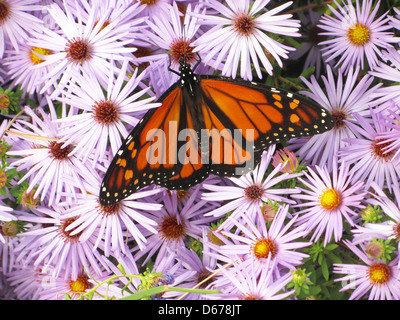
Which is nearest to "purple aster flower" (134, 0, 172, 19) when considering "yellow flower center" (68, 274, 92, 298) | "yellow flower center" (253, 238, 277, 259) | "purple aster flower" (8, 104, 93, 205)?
"purple aster flower" (8, 104, 93, 205)

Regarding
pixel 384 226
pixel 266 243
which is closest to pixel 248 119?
pixel 266 243

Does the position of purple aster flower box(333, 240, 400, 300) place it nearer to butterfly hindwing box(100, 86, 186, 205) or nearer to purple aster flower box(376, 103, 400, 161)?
purple aster flower box(376, 103, 400, 161)

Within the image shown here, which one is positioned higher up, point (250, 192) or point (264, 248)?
point (250, 192)

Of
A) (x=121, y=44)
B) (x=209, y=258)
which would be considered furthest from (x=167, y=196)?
(x=121, y=44)

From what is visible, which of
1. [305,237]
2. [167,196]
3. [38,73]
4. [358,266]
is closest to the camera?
[358,266]

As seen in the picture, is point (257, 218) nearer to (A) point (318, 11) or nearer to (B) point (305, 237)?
(B) point (305, 237)

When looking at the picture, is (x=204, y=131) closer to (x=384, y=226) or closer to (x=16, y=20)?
(x=384, y=226)
